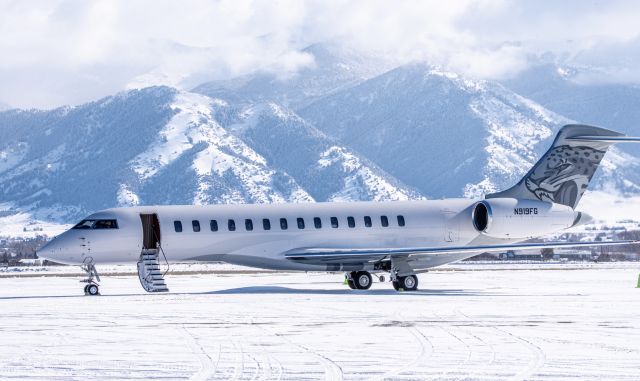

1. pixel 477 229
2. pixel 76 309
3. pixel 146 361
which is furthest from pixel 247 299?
pixel 146 361

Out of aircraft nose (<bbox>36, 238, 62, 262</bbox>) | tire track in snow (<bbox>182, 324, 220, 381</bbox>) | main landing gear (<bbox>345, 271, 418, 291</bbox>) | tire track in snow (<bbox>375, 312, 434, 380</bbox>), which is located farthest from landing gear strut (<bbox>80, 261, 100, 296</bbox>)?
tire track in snow (<bbox>375, 312, 434, 380</bbox>)

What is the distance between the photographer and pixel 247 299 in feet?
104

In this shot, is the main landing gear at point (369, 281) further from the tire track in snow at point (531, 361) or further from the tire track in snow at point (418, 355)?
the tire track in snow at point (531, 361)

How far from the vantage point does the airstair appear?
35.9 meters

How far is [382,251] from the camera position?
3622 cm

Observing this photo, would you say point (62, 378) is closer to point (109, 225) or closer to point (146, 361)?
point (146, 361)

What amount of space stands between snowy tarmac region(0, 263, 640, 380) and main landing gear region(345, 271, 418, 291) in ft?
11.0

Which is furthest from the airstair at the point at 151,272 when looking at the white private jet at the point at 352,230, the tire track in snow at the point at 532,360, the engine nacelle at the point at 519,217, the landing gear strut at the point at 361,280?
the tire track in snow at the point at 532,360

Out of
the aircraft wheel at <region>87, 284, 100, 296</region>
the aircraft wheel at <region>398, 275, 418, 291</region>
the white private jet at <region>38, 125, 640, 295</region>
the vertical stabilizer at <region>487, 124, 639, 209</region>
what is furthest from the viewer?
the vertical stabilizer at <region>487, 124, 639, 209</region>

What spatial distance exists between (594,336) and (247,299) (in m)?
13.0

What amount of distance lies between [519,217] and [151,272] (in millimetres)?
12956

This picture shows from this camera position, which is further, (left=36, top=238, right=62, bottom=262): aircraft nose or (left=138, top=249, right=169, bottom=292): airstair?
(left=138, top=249, right=169, bottom=292): airstair

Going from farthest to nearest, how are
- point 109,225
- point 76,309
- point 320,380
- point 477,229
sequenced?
1. point 477,229
2. point 109,225
3. point 76,309
4. point 320,380

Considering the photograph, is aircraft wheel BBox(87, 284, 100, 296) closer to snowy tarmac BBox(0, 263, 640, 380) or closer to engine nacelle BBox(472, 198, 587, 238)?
snowy tarmac BBox(0, 263, 640, 380)
